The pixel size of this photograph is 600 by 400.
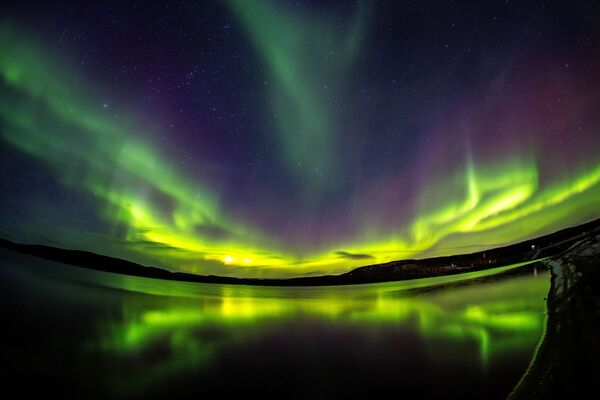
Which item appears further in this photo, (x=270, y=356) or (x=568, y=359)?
(x=270, y=356)

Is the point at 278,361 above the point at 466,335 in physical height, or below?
below

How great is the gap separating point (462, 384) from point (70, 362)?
1326 centimetres

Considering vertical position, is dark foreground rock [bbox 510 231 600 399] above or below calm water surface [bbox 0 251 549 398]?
above

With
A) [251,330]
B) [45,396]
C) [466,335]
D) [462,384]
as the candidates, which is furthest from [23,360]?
[466,335]

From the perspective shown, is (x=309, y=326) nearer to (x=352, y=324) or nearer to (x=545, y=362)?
(x=352, y=324)

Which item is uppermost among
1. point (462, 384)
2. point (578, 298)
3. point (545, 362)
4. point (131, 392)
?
point (578, 298)

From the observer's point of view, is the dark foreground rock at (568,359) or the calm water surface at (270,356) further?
the calm water surface at (270,356)

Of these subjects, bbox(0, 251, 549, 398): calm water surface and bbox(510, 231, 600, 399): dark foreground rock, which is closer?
bbox(510, 231, 600, 399): dark foreground rock

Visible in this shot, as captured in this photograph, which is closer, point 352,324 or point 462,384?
point 462,384

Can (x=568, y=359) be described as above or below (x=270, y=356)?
above

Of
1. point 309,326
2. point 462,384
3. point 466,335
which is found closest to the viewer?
point 462,384

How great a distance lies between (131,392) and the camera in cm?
969

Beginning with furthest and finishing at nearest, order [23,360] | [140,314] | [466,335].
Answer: [140,314], [466,335], [23,360]

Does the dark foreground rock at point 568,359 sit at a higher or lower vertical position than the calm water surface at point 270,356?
higher
